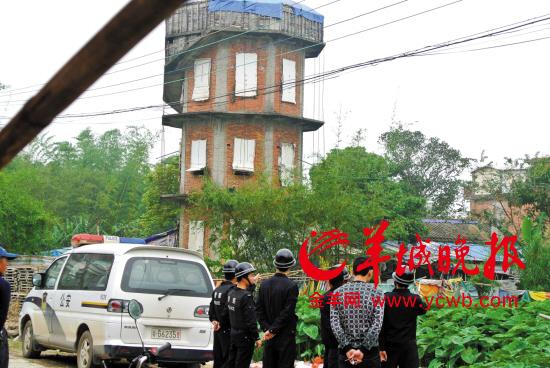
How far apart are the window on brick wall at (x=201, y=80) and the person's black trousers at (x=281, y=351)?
3638 cm

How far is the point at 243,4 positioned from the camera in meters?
44.5

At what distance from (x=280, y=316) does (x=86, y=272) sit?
4.54m

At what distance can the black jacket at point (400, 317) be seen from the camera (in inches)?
344

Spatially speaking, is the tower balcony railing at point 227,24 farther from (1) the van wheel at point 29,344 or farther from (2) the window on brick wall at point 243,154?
(1) the van wheel at point 29,344

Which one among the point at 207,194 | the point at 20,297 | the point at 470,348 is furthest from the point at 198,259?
the point at 207,194

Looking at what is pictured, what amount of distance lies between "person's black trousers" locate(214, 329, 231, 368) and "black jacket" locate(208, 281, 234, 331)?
8 centimetres

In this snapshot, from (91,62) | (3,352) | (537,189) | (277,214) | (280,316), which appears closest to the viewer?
(91,62)

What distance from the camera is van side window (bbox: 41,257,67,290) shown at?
1397cm

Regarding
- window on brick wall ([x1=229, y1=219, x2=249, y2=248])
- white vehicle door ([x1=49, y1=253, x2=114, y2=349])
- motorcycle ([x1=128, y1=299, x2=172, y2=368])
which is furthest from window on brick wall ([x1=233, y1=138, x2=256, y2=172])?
motorcycle ([x1=128, y1=299, x2=172, y2=368])

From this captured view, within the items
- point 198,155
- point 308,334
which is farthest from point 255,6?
point 308,334

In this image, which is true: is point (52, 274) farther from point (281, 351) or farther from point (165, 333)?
point (281, 351)

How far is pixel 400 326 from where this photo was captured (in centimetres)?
883

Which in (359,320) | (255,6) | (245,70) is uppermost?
(255,6)

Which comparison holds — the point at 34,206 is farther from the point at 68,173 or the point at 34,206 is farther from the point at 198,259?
the point at 68,173
